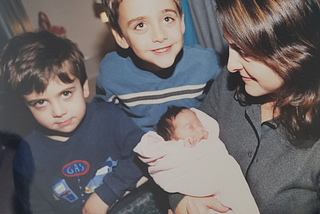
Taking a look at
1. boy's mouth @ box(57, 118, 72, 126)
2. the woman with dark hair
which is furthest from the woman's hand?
boy's mouth @ box(57, 118, 72, 126)

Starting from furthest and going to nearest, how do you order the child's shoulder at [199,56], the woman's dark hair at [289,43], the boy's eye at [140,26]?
the child's shoulder at [199,56] → the boy's eye at [140,26] → the woman's dark hair at [289,43]

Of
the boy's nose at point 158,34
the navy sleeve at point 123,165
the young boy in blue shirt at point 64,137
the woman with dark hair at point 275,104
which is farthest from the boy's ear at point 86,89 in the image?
the woman with dark hair at point 275,104

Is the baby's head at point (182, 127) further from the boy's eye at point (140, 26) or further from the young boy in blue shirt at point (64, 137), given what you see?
the boy's eye at point (140, 26)

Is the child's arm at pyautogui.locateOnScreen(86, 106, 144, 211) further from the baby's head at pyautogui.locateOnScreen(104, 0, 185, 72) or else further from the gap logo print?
the baby's head at pyautogui.locateOnScreen(104, 0, 185, 72)

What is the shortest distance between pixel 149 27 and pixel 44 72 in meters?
0.27

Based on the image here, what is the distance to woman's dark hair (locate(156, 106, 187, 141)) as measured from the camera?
57cm

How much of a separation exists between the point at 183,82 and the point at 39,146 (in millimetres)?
441

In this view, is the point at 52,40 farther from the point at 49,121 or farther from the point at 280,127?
the point at 280,127

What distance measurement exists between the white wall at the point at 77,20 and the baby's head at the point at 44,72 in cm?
3

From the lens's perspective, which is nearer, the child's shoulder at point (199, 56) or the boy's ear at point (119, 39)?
the boy's ear at point (119, 39)

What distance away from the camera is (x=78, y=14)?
1.63ft

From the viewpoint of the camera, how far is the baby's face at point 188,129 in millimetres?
561

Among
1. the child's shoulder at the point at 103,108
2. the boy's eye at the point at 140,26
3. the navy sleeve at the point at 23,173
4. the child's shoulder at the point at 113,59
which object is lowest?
the navy sleeve at the point at 23,173

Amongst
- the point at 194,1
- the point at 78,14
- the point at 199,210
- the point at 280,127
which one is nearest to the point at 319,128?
the point at 280,127
